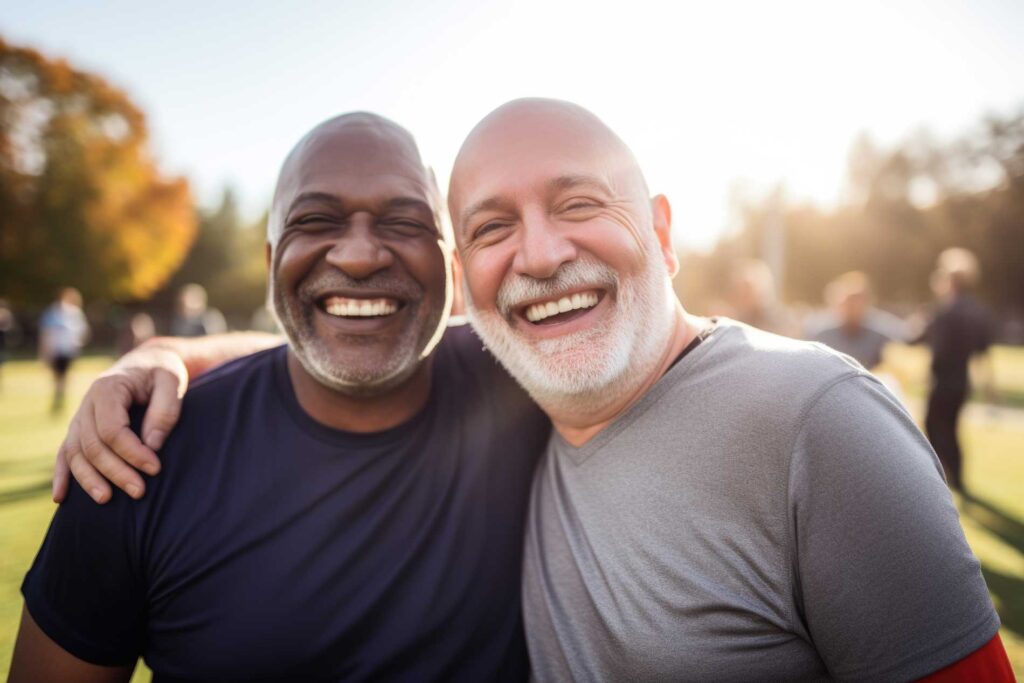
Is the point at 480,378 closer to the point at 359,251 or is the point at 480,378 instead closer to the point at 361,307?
the point at 361,307

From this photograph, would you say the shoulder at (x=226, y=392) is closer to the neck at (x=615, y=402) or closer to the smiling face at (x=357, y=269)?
the smiling face at (x=357, y=269)

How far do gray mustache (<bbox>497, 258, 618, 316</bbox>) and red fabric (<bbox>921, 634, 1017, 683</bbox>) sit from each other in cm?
131

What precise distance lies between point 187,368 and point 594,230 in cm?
178

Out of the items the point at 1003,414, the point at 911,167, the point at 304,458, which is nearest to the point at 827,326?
the point at 304,458

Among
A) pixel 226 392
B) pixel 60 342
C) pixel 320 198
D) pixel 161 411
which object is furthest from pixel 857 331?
pixel 60 342

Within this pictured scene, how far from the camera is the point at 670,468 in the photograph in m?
1.80

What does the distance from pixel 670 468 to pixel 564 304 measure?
2.04 ft

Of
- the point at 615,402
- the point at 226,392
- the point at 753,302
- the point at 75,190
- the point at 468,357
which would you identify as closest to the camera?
the point at 615,402

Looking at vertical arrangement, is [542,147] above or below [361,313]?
above

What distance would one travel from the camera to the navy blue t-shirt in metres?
1.82

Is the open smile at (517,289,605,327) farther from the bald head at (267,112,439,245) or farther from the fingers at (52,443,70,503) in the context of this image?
the fingers at (52,443,70,503)

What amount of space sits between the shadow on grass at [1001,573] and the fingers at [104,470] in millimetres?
4782

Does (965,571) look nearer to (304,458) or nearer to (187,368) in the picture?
(304,458)

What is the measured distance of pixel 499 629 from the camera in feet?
6.56
